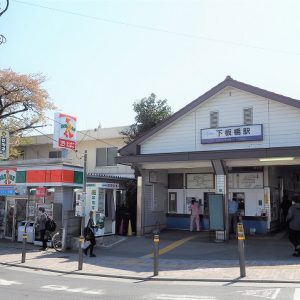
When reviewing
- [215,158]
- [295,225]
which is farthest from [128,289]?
[215,158]

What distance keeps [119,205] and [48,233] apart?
4.99 metres

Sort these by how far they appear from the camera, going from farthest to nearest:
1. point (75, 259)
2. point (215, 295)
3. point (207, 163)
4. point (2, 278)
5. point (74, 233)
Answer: point (207, 163), point (74, 233), point (75, 259), point (2, 278), point (215, 295)

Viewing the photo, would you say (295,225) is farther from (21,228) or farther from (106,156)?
(106,156)

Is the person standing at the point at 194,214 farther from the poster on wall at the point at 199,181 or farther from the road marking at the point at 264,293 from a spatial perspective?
the road marking at the point at 264,293

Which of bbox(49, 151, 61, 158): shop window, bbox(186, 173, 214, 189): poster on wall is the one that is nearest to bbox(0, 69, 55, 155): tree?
bbox(49, 151, 61, 158): shop window

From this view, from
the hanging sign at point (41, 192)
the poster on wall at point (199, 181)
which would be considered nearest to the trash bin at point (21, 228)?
the hanging sign at point (41, 192)

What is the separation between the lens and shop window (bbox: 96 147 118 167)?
29234 mm

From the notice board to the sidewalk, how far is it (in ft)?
2.37

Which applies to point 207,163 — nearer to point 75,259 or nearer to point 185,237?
point 185,237

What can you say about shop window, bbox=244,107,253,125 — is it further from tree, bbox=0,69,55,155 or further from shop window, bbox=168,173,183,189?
tree, bbox=0,69,55,155

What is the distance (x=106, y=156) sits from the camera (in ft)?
96.8

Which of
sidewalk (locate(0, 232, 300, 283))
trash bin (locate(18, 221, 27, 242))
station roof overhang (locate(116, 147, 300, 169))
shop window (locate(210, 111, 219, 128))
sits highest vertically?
shop window (locate(210, 111, 219, 128))

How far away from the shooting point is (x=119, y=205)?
883 inches

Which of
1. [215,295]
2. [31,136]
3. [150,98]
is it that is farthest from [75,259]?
[31,136]
